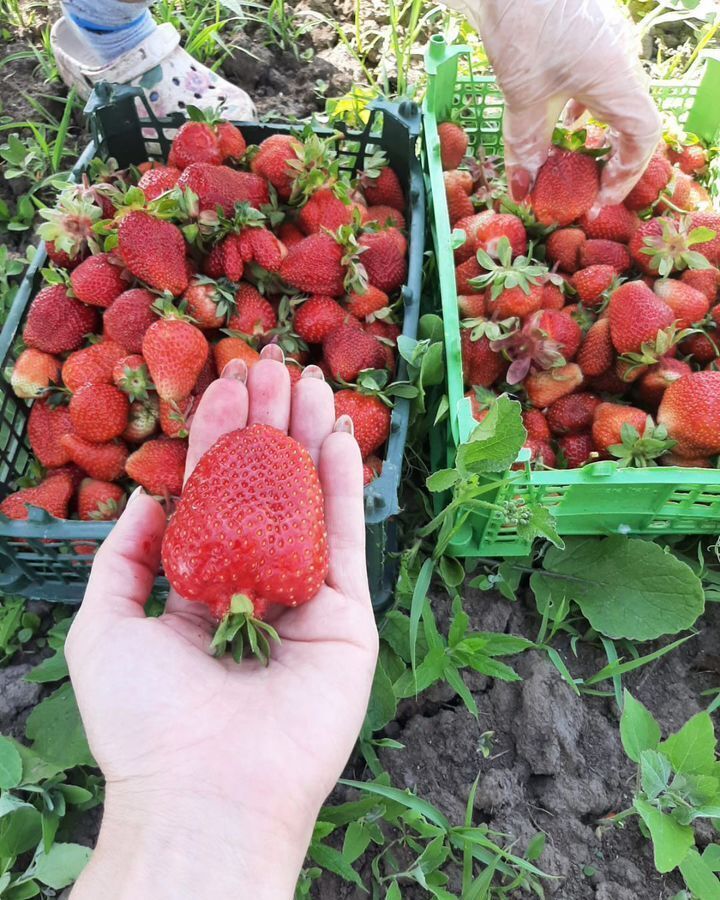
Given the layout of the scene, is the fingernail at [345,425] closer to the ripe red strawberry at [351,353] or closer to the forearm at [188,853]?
the ripe red strawberry at [351,353]

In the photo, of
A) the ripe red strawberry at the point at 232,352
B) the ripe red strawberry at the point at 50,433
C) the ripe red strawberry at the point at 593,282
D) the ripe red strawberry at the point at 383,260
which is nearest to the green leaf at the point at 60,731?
the ripe red strawberry at the point at 50,433

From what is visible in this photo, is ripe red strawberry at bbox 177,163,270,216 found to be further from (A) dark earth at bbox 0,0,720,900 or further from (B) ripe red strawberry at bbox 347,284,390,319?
(A) dark earth at bbox 0,0,720,900

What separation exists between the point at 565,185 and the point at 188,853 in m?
1.38

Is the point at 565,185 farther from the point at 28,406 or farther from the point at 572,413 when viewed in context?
the point at 28,406

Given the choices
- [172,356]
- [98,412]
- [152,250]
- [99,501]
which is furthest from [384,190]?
[99,501]

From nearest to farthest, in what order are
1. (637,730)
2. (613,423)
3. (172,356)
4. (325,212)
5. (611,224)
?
(637,730) → (172,356) → (613,423) → (325,212) → (611,224)

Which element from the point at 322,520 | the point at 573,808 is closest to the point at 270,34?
the point at 322,520

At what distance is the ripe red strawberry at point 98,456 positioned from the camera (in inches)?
51.7

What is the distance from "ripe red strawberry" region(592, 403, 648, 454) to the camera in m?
Answer: 1.33

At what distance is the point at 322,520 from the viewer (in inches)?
38.2

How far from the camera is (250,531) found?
2.91ft

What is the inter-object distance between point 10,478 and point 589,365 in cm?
116

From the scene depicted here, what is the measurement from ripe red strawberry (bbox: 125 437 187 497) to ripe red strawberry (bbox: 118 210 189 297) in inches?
11.7

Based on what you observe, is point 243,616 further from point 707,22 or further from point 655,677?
point 707,22
